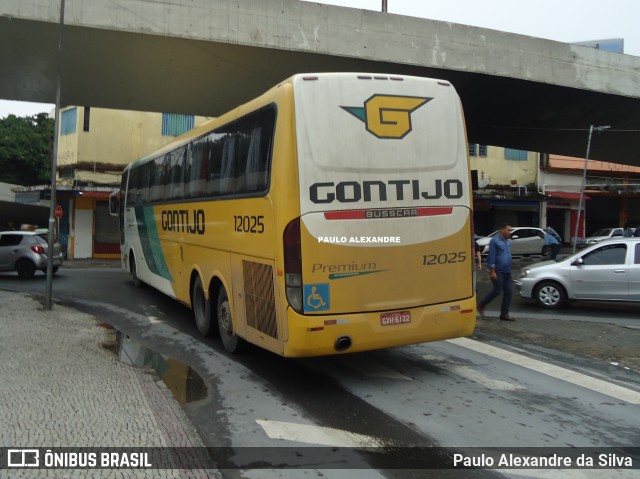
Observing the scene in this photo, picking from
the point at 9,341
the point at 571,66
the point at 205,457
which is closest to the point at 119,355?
the point at 9,341

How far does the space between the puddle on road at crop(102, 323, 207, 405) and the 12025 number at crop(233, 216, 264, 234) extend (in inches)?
74.4

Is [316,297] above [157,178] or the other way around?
the other way around

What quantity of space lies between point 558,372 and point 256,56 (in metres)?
10.4

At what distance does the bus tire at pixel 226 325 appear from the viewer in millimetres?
7320

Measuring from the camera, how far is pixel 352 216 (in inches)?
220

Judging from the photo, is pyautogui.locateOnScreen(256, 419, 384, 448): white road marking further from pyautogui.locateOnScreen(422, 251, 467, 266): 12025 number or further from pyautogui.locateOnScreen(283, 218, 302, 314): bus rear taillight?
pyautogui.locateOnScreen(422, 251, 467, 266): 12025 number

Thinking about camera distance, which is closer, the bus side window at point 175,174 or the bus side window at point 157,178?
the bus side window at point 175,174

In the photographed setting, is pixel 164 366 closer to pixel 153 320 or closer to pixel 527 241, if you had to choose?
pixel 153 320

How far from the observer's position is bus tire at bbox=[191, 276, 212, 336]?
8.16 meters

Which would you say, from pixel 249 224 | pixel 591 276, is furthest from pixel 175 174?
pixel 591 276

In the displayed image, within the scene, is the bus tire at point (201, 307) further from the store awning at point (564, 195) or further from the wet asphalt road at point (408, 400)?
the store awning at point (564, 195)

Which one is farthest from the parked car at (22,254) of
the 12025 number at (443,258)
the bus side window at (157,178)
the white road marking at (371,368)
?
the 12025 number at (443,258)

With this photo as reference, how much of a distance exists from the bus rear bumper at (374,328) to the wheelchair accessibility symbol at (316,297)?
0.31 ft

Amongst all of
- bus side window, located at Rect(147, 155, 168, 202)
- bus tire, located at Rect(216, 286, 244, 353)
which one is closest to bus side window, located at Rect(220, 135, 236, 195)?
bus tire, located at Rect(216, 286, 244, 353)
